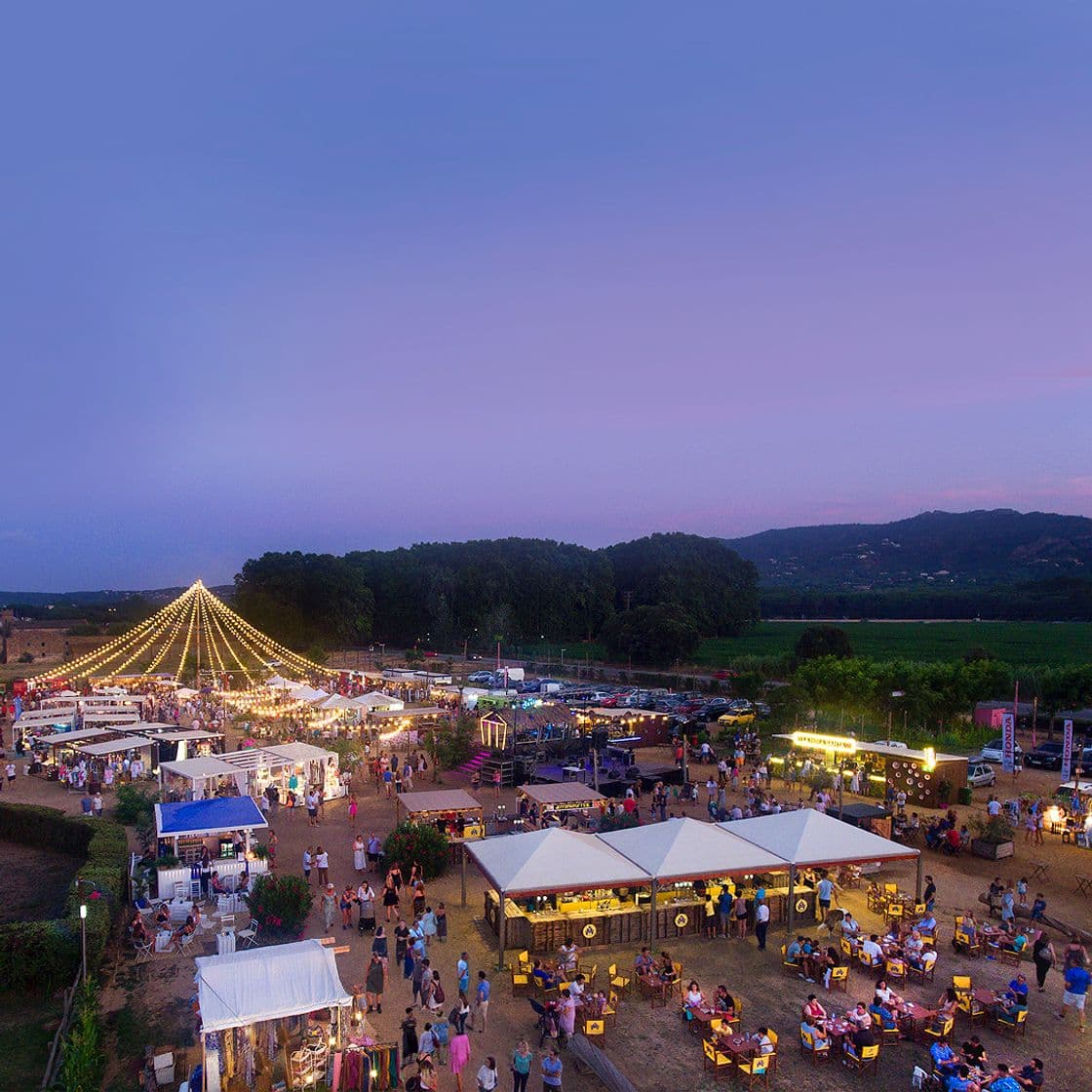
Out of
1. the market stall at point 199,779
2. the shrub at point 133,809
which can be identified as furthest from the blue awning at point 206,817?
the shrub at point 133,809

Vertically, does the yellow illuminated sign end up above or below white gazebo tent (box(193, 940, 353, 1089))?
below

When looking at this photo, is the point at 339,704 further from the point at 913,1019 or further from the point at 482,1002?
the point at 913,1019

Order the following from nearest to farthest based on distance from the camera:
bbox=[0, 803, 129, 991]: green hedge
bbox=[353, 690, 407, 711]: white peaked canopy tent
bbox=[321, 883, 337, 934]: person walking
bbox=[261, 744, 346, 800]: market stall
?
bbox=[0, 803, 129, 991]: green hedge
bbox=[321, 883, 337, 934]: person walking
bbox=[261, 744, 346, 800]: market stall
bbox=[353, 690, 407, 711]: white peaked canopy tent

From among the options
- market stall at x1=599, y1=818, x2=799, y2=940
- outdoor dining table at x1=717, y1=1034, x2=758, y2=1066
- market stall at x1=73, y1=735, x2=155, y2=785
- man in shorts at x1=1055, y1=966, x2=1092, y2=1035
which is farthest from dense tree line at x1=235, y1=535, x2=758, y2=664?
outdoor dining table at x1=717, y1=1034, x2=758, y2=1066

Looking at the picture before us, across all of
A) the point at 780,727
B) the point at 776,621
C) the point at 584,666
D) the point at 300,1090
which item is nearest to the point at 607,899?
the point at 300,1090

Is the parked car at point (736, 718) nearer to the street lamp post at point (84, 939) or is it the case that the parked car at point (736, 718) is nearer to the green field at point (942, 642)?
the green field at point (942, 642)

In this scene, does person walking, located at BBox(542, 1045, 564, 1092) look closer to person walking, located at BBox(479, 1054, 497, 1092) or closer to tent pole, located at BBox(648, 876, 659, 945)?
person walking, located at BBox(479, 1054, 497, 1092)

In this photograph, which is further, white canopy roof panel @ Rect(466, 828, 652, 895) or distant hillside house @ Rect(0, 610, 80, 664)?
distant hillside house @ Rect(0, 610, 80, 664)
